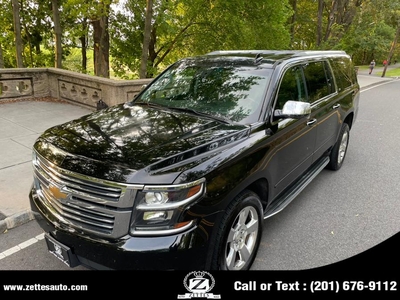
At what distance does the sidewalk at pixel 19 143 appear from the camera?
370cm

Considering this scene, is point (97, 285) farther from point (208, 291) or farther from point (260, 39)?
point (260, 39)

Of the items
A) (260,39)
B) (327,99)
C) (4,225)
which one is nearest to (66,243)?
(4,225)

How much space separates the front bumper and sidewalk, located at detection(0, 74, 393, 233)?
183 cm

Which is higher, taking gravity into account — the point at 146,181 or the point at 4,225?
the point at 146,181

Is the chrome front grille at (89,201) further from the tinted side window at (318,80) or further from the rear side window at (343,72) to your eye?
the rear side window at (343,72)

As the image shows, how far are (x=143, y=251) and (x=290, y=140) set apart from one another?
2012 millimetres

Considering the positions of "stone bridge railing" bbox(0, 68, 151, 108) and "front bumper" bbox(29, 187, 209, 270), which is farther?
Answer: "stone bridge railing" bbox(0, 68, 151, 108)

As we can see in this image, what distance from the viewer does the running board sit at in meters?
3.26

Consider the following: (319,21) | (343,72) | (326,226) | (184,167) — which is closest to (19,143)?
(184,167)

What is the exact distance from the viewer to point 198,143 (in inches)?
98.1

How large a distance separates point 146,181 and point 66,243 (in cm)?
81

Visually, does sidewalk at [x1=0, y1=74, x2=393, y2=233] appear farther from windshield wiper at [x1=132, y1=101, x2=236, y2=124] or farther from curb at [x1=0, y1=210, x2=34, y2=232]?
windshield wiper at [x1=132, y1=101, x2=236, y2=124]

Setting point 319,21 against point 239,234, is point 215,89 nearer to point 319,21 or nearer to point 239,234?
point 239,234

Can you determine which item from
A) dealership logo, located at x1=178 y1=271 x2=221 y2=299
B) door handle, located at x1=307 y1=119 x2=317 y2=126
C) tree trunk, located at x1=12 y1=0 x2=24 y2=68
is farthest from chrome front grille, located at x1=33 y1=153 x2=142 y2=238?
tree trunk, located at x1=12 y1=0 x2=24 y2=68
